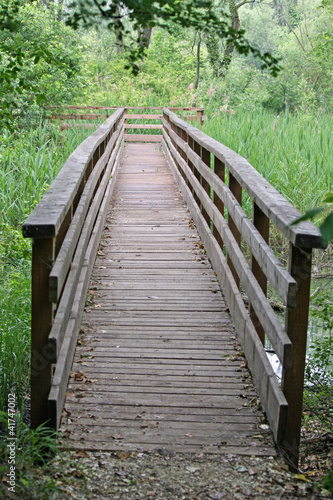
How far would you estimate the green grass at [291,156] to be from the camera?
805 cm

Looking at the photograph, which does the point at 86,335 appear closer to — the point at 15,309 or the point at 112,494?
the point at 15,309

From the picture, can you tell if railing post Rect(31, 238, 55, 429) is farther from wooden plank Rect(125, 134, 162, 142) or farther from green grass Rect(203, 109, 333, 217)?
wooden plank Rect(125, 134, 162, 142)

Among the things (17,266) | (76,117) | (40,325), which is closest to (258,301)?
(40,325)

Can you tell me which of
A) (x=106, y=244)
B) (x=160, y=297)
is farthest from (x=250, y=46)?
(x=106, y=244)

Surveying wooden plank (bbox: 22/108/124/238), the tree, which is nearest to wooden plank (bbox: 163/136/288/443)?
wooden plank (bbox: 22/108/124/238)

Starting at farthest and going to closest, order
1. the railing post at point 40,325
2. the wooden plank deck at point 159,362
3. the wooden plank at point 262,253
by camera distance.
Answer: the wooden plank deck at point 159,362 < the railing post at point 40,325 < the wooden plank at point 262,253

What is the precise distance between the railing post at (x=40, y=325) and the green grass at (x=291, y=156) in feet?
17.7

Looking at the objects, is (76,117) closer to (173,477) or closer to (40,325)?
(40,325)

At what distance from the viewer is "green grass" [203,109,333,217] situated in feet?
26.4

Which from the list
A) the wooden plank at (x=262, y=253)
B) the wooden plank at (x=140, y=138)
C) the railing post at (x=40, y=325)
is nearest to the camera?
the wooden plank at (x=262, y=253)

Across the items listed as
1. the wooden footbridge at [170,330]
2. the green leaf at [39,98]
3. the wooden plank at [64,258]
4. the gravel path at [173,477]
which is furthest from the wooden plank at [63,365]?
the green leaf at [39,98]

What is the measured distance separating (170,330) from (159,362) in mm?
503

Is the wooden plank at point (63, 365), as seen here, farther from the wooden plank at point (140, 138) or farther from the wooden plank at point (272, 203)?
the wooden plank at point (140, 138)

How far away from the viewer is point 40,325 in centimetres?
295
